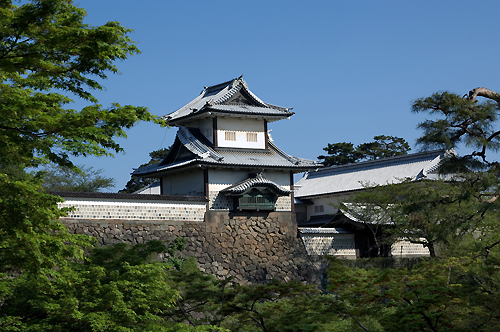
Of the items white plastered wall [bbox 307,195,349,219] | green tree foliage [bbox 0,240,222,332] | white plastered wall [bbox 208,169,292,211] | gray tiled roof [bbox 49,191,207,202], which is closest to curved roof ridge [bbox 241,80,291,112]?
white plastered wall [bbox 208,169,292,211]

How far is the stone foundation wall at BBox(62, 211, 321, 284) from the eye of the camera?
1983 cm

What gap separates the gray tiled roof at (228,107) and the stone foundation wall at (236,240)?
4.04 meters

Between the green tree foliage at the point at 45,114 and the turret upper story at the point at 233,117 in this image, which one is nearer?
the green tree foliage at the point at 45,114

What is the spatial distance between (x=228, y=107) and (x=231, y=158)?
212 centimetres

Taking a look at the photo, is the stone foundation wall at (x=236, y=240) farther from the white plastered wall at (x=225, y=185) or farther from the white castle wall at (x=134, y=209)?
the white plastered wall at (x=225, y=185)

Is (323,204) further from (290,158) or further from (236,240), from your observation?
(236,240)

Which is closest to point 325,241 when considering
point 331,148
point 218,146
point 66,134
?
point 218,146

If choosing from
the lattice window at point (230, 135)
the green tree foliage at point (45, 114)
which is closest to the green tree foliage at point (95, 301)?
the green tree foliage at point (45, 114)

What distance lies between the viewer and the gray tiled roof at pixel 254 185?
22.1 metres

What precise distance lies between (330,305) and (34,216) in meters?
5.52

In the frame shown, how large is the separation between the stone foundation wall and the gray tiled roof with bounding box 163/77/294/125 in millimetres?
4041

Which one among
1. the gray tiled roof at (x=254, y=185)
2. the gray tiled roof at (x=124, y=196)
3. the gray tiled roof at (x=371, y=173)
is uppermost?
the gray tiled roof at (x=371, y=173)

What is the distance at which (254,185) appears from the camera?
73.8ft

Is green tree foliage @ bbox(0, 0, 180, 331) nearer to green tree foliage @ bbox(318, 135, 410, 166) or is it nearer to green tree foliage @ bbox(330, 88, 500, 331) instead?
green tree foliage @ bbox(330, 88, 500, 331)
